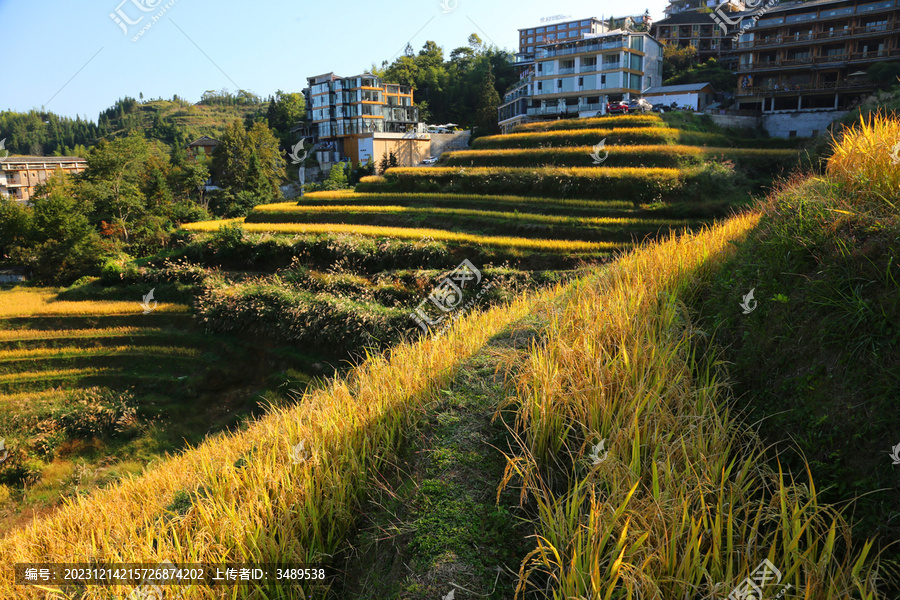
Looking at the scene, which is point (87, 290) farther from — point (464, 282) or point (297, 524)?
point (297, 524)

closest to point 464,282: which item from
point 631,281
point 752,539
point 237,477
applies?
point 631,281

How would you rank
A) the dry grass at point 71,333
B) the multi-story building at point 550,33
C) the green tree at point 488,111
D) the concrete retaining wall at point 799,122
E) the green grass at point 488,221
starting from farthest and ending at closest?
the multi-story building at point 550,33
the green tree at point 488,111
the concrete retaining wall at point 799,122
the dry grass at point 71,333
the green grass at point 488,221

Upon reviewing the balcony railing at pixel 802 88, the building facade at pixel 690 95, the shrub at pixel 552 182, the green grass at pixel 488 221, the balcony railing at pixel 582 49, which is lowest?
the green grass at pixel 488 221

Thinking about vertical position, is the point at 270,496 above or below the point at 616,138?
below

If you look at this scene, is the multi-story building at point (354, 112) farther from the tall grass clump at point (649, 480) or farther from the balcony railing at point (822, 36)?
the tall grass clump at point (649, 480)

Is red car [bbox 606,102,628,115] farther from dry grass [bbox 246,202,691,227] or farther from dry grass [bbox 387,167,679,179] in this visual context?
dry grass [bbox 246,202,691,227]

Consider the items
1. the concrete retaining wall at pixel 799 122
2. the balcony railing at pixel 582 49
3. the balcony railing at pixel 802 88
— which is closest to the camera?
the concrete retaining wall at pixel 799 122

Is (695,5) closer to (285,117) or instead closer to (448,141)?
(448,141)

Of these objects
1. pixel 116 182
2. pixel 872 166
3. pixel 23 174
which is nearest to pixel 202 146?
pixel 23 174

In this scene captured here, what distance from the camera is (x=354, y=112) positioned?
64625 millimetres

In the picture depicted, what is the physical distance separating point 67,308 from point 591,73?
42.7 meters

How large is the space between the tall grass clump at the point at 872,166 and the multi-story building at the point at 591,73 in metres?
40.9

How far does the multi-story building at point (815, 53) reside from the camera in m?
31.7

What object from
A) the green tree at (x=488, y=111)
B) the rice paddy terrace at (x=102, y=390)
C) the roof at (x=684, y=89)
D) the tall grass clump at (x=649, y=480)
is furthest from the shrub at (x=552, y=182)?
the green tree at (x=488, y=111)
